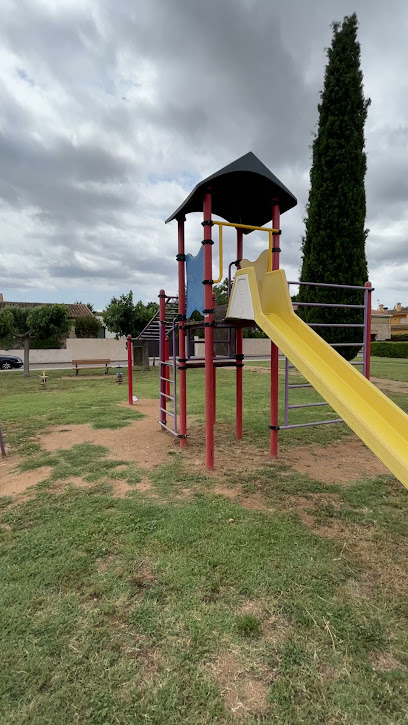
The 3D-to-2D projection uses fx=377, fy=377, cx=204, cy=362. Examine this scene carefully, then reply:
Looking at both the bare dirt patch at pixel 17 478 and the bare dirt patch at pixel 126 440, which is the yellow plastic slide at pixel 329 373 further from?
the bare dirt patch at pixel 17 478

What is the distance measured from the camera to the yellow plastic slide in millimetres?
2393

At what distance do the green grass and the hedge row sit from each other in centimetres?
2643

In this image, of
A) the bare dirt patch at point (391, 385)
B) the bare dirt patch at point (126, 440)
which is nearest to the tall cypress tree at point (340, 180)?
the bare dirt patch at point (391, 385)

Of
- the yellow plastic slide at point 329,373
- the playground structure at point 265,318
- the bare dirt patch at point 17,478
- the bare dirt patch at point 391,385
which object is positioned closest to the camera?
the yellow plastic slide at point 329,373

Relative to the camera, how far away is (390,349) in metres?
27.7

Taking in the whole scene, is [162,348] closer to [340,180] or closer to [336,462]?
[336,462]

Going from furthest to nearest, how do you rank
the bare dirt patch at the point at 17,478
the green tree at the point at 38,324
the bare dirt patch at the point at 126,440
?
the green tree at the point at 38,324 < the bare dirt patch at the point at 126,440 < the bare dirt patch at the point at 17,478

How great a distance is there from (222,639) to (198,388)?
28.7ft

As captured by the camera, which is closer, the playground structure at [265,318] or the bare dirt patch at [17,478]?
the playground structure at [265,318]

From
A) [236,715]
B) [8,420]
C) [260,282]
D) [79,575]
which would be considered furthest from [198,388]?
[236,715]

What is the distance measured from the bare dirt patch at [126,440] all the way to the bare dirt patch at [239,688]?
2.66 metres

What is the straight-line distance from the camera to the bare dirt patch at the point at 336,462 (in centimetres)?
392

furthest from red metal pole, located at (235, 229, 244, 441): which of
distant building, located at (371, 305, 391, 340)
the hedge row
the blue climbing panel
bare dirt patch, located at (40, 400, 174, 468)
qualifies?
distant building, located at (371, 305, 391, 340)

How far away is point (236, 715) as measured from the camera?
1.33 m
